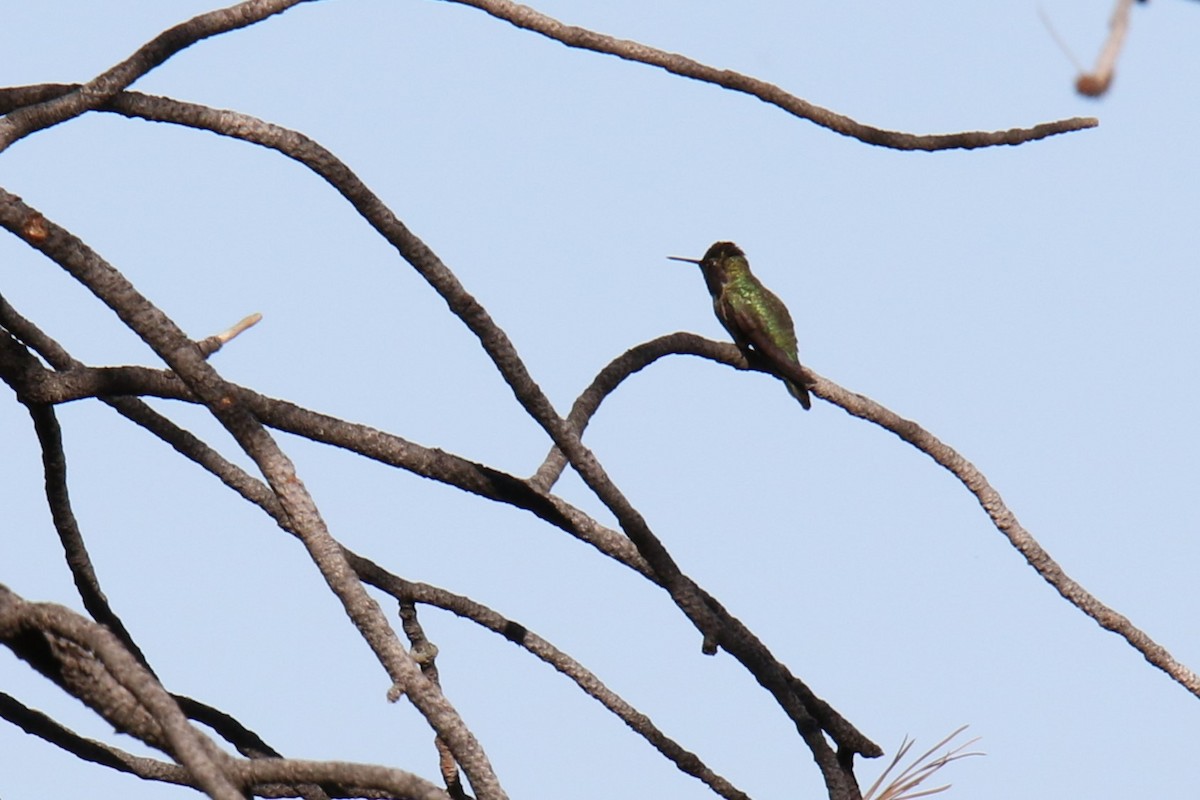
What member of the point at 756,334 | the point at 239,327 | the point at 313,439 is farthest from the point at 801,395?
the point at 313,439

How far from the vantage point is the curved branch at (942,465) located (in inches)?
165

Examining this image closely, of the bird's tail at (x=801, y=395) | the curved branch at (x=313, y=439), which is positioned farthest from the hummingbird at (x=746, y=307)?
the curved branch at (x=313, y=439)

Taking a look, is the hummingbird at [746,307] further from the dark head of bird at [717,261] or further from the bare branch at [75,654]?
the bare branch at [75,654]

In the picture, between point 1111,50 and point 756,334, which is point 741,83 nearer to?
point 1111,50

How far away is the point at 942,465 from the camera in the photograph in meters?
4.41

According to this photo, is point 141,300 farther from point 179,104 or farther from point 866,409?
point 866,409

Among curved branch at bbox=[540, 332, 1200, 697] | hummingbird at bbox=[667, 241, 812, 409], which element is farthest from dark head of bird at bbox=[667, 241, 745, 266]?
curved branch at bbox=[540, 332, 1200, 697]

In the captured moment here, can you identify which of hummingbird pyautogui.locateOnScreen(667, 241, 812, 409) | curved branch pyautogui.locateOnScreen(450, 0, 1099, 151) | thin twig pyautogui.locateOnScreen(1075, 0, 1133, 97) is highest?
hummingbird pyautogui.locateOnScreen(667, 241, 812, 409)

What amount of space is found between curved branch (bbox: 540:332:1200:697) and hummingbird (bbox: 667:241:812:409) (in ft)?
7.16

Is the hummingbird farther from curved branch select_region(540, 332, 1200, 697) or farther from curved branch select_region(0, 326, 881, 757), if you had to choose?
curved branch select_region(0, 326, 881, 757)

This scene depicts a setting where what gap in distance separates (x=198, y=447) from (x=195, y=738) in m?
2.08

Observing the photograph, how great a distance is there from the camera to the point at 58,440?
422 centimetres

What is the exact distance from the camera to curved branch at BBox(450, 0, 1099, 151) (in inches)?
151

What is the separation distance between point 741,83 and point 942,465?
123 centimetres
